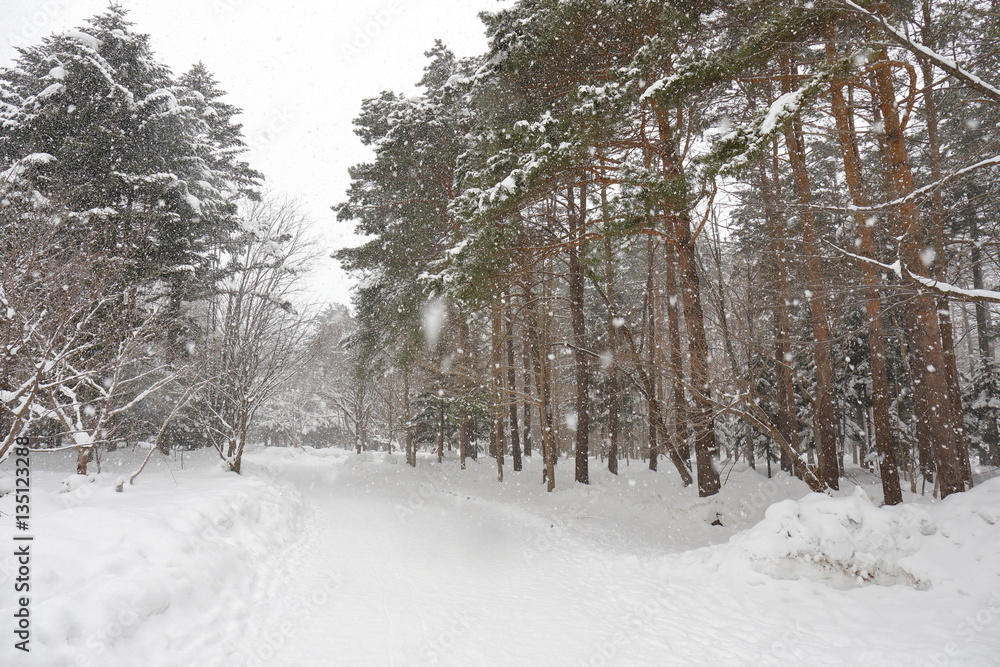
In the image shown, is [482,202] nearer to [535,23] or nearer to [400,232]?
Result: [535,23]

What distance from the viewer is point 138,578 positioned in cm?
437

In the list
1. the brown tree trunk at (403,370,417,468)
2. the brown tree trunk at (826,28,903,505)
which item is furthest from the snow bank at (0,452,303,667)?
the brown tree trunk at (403,370,417,468)

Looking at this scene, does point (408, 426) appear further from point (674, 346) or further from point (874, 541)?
point (874, 541)

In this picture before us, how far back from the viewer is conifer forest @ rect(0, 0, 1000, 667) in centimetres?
A: 473

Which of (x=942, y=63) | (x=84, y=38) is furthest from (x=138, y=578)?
(x=84, y=38)

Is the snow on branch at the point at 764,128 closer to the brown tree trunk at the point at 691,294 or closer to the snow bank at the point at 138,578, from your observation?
the brown tree trunk at the point at 691,294

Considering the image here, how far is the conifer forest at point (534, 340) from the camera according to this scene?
473 cm

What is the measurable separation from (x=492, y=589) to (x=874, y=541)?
16.3 feet

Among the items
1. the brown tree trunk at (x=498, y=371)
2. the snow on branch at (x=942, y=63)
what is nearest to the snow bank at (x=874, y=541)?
the snow on branch at (x=942, y=63)

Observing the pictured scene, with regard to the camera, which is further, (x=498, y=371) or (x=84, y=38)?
(x=498, y=371)

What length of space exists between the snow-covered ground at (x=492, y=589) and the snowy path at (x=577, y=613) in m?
0.03

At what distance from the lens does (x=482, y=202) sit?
8.75m

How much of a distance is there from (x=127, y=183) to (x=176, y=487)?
9308 millimetres

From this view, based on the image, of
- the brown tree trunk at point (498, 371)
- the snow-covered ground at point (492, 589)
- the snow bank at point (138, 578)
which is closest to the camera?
the snow bank at point (138, 578)
